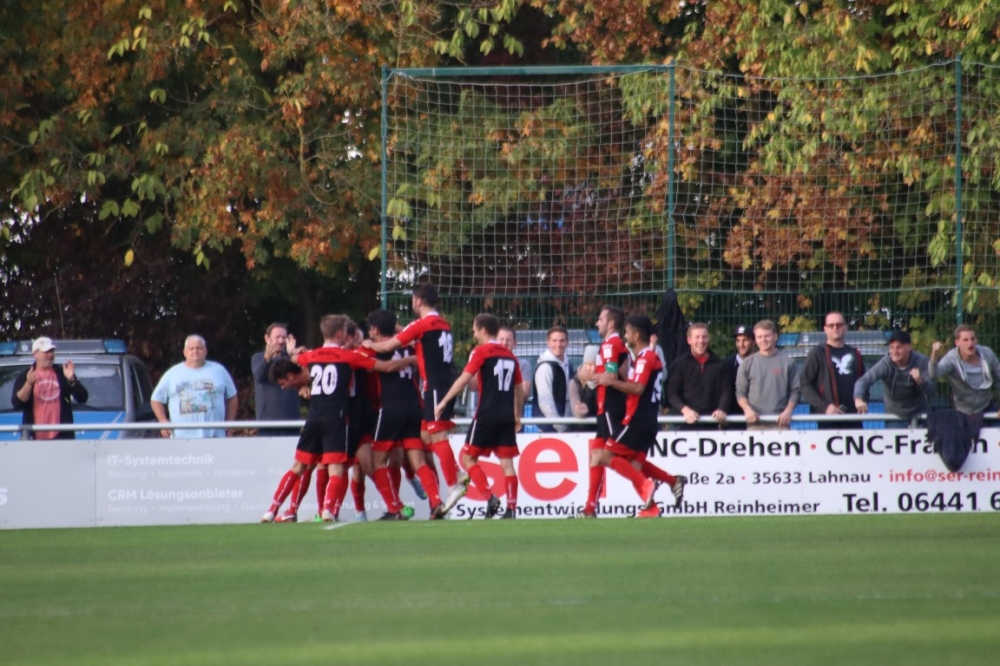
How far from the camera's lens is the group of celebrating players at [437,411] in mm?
14797

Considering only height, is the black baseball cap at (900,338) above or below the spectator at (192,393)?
above

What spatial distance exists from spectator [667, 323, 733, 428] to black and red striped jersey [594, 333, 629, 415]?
1470 millimetres

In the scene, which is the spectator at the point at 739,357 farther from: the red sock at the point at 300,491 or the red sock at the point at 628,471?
the red sock at the point at 300,491

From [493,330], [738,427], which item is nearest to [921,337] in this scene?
[738,427]

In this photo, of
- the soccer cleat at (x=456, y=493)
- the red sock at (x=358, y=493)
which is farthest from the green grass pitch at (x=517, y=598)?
the red sock at (x=358, y=493)

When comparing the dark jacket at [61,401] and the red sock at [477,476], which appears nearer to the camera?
the red sock at [477,476]

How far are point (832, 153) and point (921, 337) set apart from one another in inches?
92.7

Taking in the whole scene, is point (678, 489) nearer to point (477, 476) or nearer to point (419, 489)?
point (477, 476)

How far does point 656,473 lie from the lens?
15.2m

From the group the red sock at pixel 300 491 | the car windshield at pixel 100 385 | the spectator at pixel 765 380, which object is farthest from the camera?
the car windshield at pixel 100 385

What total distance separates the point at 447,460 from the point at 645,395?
6.35 feet

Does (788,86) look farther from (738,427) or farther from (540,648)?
(540,648)

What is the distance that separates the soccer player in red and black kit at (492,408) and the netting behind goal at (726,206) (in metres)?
2.51

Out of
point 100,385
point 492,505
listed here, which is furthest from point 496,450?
point 100,385
